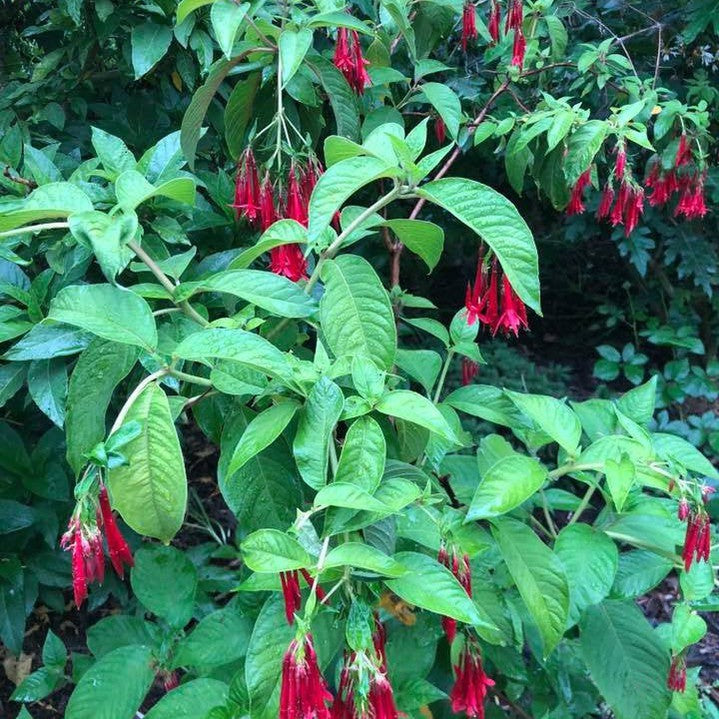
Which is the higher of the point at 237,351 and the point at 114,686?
the point at 237,351

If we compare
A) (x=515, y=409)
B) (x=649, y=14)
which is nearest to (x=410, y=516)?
(x=515, y=409)

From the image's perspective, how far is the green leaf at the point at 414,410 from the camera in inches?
28.3

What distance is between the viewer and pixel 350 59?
1314mm

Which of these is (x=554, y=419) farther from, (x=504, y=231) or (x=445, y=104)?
(x=445, y=104)

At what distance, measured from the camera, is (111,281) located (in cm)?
69

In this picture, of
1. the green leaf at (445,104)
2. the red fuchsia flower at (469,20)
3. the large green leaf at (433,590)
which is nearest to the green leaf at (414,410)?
the large green leaf at (433,590)

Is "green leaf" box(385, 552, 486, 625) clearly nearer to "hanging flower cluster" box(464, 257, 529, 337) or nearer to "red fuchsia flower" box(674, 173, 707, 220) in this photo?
"hanging flower cluster" box(464, 257, 529, 337)

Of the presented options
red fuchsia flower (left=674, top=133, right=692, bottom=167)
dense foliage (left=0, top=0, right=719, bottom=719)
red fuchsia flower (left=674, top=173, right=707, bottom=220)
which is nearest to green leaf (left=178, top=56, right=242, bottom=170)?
dense foliage (left=0, top=0, right=719, bottom=719)

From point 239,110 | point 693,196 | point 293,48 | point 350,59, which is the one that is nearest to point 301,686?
point 293,48

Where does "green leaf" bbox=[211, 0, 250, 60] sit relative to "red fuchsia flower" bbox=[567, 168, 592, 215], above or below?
above

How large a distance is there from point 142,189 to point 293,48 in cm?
35

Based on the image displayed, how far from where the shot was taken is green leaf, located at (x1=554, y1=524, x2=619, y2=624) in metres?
0.90

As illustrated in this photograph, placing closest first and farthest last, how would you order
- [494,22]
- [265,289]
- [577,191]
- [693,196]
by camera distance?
1. [265,289]
2. [577,191]
3. [494,22]
4. [693,196]

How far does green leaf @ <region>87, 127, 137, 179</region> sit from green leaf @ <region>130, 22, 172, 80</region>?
0.27 m
